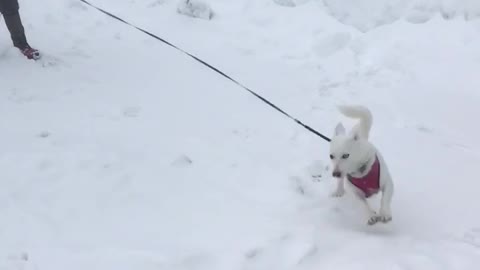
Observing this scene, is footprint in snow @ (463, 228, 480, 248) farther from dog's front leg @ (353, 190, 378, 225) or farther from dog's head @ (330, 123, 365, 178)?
dog's head @ (330, 123, 365, 178)

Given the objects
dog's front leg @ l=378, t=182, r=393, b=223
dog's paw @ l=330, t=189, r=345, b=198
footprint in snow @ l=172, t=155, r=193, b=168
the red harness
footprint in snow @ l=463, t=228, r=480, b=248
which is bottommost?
footprint in snow @ l=463, t=228, r=480, b=248

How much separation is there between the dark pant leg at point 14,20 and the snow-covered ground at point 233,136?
18cm

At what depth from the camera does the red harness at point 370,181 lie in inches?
139

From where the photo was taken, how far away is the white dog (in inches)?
134

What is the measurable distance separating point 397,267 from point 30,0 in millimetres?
6509

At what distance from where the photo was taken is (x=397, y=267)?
313cm

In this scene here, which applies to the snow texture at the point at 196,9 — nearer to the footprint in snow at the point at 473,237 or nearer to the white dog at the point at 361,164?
the white dog at the point at 361,164

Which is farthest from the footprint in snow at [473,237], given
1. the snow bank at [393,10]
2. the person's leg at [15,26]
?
the person's leg at [15,26]

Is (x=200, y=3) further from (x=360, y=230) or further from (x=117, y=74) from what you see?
(x=360, y=230)

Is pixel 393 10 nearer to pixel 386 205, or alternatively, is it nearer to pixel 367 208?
pixel 367 208

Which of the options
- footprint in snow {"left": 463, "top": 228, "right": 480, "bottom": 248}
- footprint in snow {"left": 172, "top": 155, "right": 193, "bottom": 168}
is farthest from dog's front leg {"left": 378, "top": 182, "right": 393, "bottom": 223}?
footprint in snow {"left": 172, "top": 155, "right": 193, "bottom": 168}

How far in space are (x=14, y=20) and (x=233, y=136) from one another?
2.57 metres

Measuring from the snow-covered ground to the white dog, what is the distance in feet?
0.65

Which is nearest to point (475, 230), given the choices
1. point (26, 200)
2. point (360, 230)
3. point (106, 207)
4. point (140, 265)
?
point (360, 230)
